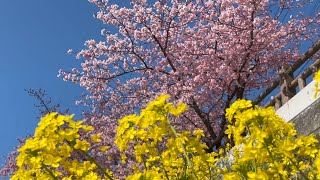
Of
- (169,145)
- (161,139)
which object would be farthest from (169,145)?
(161,139)

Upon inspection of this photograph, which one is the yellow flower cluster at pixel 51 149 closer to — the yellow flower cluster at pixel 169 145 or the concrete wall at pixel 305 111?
the yellow flower cluster at pixel 169 145

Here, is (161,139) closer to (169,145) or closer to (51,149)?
(169,145)

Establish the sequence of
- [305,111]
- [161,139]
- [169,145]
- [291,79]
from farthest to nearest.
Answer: [291,79] < [305,111] < [169,145] < [161,139]

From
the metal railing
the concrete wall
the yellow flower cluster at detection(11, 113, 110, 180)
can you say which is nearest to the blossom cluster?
the yellow flower cluster at detection(11, 113, 110, 180)

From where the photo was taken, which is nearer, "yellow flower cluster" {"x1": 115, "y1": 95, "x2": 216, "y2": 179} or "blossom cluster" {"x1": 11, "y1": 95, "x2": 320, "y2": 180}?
"blossom cluster" {"x1": 11, "y1": 95, "x2": 320, "y2": 180}

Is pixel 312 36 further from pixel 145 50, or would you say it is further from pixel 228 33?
pixel 145 50

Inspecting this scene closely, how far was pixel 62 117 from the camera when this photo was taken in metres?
3.13

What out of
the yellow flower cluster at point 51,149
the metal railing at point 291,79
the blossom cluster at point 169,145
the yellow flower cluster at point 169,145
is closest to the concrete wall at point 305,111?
the metal railing at point 291,79

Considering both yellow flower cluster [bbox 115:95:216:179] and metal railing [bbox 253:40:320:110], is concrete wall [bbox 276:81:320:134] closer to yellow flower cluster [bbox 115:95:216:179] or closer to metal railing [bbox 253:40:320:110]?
metal railing [bbox 253:40:320:110]

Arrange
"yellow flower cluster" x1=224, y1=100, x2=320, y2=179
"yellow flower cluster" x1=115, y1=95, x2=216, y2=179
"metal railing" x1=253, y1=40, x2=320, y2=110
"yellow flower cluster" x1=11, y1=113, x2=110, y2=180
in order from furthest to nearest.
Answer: "metal railing" x1=253, y1=40, x2=320, y2=110 < "yellow flower cluster" x1=115, y1=95, x2=216, y2=179 < "yellow flower cluster" x1=11, y1=113, x2=110, y2=180 < "yellow flower cluster" x1=224, y1=100, x2=320, y2=179

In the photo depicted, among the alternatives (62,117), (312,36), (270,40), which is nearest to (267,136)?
(62,117)

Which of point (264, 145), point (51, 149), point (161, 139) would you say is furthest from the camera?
point (161, 139)

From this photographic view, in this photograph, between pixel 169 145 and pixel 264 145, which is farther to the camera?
pixel 169 145

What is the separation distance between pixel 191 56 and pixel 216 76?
857 millimetres
